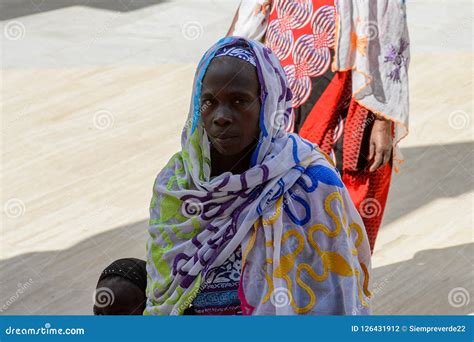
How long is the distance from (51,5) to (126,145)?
507cm

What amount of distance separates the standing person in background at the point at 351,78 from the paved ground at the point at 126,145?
860mm

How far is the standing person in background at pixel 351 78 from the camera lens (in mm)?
5133

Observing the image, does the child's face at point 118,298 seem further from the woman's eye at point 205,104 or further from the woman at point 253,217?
the woman's eye at point 205,104

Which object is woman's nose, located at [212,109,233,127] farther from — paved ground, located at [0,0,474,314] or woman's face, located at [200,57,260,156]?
paved ground, located at [0,0,474,314]

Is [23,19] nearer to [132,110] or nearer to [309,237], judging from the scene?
[132,110]

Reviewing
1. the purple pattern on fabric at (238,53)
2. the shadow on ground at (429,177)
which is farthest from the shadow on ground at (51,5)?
the purple pattern on fabric at (238,53)

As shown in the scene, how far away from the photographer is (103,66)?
33.7 ft

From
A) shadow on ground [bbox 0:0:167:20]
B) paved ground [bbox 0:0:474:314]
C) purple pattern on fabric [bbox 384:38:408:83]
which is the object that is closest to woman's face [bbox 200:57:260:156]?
purple pattern on fabric [bbox 384:38:408:83]

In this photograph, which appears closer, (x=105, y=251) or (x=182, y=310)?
(x=182, y=310)

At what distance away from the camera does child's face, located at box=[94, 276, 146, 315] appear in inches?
143

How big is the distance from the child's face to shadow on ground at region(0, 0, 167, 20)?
350 inches

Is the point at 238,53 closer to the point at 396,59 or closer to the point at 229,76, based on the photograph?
the point at 229,76

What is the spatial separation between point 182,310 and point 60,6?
31.8 ft

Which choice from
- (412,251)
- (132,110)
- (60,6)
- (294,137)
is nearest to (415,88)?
(132,110)
